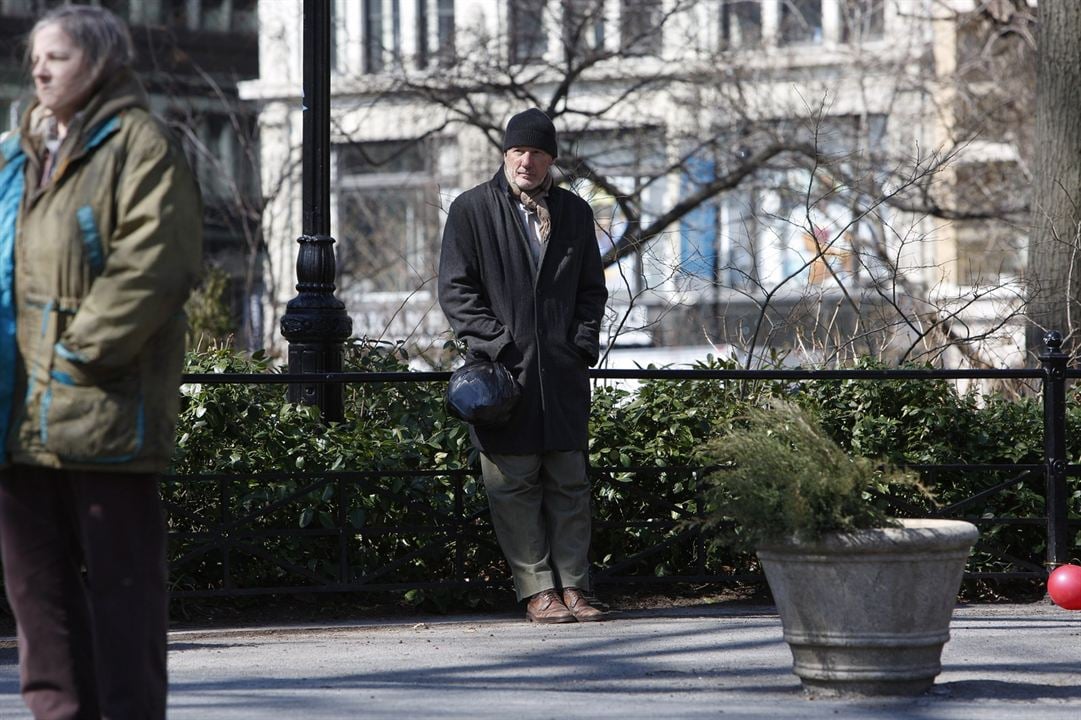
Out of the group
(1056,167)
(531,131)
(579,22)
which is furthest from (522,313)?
(579,22)

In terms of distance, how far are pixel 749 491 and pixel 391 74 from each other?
558 inches

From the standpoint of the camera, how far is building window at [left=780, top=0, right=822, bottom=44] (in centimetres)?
2283

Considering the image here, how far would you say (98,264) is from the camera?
377 centimetres

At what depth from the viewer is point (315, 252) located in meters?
7.87

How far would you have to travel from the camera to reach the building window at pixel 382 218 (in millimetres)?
22789

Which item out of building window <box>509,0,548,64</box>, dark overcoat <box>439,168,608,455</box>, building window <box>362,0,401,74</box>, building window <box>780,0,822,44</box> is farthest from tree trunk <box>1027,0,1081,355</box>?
building window <box>362,0,401,74</box>

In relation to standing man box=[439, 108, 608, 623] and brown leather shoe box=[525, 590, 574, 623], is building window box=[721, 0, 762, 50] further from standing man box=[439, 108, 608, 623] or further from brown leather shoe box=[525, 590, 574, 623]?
brown leather shoe box=[525, 590, 574, 623]

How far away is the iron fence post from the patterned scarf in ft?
8.37

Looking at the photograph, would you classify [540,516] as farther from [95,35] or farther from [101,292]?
[95,35]

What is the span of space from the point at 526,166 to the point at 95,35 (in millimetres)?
3196

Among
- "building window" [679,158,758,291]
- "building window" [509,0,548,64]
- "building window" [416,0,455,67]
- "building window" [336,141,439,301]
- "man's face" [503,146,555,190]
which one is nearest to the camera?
"man's face" [503,146,555,190]

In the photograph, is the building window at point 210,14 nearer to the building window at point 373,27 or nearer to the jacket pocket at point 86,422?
the building window at point 373,27

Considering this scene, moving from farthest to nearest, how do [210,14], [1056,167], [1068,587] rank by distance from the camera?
[210,14]
[1056,167]
[1068,587]

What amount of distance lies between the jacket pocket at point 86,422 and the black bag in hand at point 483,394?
289cm
